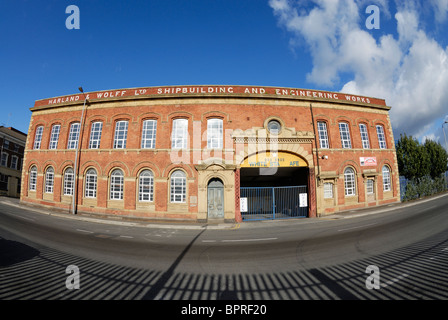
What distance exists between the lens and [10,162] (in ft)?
107

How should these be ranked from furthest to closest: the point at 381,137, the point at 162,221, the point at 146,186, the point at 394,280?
the point at 381,137 < the point at 146,186 < the point at 162,221 < the point at 394,280

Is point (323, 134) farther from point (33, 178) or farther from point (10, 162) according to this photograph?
point (10, 162)

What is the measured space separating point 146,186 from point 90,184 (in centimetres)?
597

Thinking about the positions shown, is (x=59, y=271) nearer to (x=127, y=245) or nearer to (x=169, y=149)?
(x=127, y=245)

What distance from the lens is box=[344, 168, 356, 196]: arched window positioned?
17812 mm

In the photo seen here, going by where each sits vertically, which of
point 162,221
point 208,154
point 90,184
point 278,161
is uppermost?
point 208,154

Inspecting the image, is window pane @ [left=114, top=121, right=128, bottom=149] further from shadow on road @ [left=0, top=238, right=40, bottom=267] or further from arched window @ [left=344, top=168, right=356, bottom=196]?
arched window @ [left=344, top=168, right=356, bottom=196]

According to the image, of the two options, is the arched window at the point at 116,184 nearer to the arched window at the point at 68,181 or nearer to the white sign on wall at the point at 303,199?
the arched window at the point at 68,181

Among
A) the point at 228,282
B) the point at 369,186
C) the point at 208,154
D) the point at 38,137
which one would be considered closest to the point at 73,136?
the point at 38,137

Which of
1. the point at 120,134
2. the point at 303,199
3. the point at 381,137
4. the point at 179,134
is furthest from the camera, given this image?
the point at 381,137

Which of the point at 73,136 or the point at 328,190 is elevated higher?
the point at 73,136
